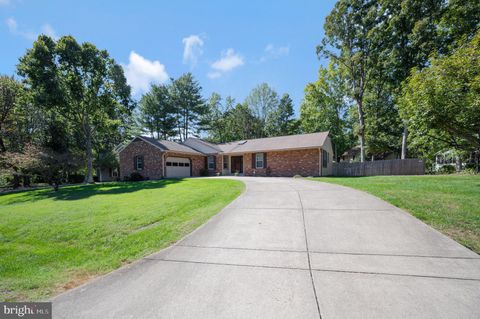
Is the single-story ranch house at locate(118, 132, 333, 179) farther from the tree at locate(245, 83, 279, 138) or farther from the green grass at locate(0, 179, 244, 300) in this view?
the tree at locate(245, 83, 279, 138)

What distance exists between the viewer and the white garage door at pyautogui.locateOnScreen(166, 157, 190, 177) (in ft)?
63.9

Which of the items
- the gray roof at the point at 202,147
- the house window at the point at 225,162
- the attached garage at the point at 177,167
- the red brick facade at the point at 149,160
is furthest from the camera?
the gray roof at the point at 202,147

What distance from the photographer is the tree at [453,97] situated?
23.8ft

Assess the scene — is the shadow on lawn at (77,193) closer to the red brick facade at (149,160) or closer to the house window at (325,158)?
the red brick facade at (149,160)

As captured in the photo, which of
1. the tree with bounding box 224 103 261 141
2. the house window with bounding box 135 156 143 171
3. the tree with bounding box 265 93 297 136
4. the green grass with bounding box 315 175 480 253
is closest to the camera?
the green grass with bounding box 315 175 480 253

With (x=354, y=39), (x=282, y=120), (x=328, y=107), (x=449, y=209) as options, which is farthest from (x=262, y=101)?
(x=449, y=209)

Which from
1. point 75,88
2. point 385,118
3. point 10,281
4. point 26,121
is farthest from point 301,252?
point 26,121

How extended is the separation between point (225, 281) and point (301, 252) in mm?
1429

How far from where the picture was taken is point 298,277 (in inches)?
109

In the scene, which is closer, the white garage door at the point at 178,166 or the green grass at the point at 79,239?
the green grass at the point at 79,239

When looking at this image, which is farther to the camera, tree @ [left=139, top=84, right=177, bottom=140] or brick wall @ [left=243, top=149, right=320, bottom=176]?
tree @ [left=139, top=84, right=177, bottom=140]

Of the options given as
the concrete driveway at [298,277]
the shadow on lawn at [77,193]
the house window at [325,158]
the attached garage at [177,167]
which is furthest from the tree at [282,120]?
the concrete driveway at [298,277]

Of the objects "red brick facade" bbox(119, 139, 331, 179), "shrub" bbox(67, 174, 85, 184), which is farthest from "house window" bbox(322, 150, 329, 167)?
"shrub" bbox(67, 174, 85, 184)

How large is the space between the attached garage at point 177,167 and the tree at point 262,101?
1888cm
